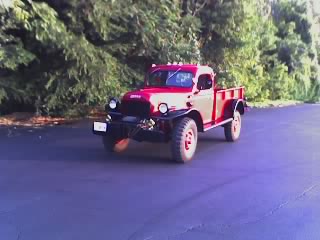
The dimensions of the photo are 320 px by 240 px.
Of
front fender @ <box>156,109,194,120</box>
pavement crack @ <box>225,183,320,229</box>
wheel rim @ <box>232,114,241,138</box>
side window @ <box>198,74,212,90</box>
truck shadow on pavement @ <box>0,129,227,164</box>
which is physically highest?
side window @ <box>198,74,212,90</box>

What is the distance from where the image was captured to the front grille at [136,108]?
29.0 feet

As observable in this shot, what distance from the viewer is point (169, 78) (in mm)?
10156

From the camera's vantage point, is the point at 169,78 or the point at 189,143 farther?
the point at 169,78

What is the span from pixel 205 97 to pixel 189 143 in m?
1.48

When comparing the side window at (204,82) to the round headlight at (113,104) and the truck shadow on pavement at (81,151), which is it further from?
the round headlight at (113,104)

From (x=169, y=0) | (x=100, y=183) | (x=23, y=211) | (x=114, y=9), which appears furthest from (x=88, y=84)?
(x=23, y=211)

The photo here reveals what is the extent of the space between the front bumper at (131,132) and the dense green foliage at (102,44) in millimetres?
4599

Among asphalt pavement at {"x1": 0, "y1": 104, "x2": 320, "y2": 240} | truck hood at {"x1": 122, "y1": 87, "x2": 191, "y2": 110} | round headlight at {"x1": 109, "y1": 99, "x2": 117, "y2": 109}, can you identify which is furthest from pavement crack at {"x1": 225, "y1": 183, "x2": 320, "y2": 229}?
round headlight at {"x1": 109, "y1": 99, "x2": 117, "y2": 109}

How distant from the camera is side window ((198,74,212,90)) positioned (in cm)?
1004

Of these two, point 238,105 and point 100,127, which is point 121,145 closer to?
point 100,127

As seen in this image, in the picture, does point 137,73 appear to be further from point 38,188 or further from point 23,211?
point 23,211

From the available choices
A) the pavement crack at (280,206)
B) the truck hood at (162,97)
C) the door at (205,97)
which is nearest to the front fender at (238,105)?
the door at (205,97)

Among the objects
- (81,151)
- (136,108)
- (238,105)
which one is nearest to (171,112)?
(136,108)

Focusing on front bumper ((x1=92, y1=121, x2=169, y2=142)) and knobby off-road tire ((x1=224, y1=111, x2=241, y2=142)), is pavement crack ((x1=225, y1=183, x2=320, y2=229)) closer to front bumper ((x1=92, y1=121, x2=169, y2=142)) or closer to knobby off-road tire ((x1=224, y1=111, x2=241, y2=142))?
front bumper ((x1=92, y1=121, x2=169, y2=142))
